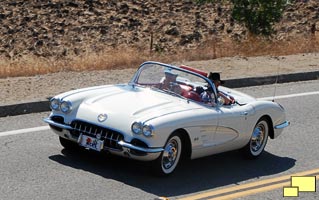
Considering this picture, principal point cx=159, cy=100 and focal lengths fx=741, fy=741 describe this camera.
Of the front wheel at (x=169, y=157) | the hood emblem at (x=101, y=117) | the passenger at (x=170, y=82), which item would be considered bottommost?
the front wheel at (x=169, y=157)

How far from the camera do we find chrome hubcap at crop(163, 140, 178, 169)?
336 inches

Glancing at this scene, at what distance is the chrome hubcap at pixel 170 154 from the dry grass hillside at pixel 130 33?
7.53 metres

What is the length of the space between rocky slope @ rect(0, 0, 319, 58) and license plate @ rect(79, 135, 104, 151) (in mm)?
12515

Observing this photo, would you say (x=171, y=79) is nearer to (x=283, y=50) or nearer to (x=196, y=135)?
(x=196, y=135)

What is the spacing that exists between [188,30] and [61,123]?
677 inches

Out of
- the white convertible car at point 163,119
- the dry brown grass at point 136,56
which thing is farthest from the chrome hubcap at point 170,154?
the dry brown grass at point 136,56

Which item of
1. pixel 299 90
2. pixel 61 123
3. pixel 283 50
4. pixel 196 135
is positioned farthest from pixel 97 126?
pixel 283 50

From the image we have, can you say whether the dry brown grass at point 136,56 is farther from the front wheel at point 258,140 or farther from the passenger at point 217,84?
the front wheel at point 258,140

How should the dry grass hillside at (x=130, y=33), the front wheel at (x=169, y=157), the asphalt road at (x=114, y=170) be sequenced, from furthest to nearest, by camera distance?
the dry grass hillside at (x=130, y=33) < the front wheel at (x=169, y=157) < the asphalt road at (x=114, y=170)

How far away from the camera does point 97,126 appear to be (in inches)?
332

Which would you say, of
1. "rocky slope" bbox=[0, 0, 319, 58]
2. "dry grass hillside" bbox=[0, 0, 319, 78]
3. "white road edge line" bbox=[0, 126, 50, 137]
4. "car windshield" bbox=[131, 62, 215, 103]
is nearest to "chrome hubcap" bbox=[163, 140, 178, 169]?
"car windshield" bbox=[131, 62, 215, 103]

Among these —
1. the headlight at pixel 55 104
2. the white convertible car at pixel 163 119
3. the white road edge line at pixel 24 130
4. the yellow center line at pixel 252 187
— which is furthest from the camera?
the white road edge line at pixel 24 130

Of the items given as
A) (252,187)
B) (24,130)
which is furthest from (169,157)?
(24,130)

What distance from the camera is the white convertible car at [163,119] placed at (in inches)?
326
